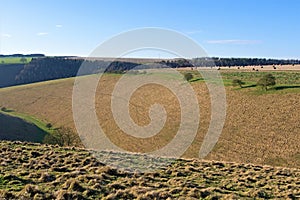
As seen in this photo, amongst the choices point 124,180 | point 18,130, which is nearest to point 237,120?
point 18,130

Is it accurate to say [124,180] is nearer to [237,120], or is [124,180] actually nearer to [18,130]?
[237,120]

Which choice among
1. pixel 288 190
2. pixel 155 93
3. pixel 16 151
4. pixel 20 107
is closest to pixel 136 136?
pixel 155 93

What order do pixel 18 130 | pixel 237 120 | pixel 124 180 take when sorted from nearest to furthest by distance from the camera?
pixel 124 180 → pixel 237 120 → pixel 18 130

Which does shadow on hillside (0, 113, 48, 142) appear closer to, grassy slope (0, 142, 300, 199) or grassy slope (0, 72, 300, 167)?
grassy slope (0, 72, 300, 167)

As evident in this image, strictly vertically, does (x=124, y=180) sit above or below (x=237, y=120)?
above

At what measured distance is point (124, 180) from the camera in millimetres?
16750

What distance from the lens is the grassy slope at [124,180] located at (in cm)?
1427

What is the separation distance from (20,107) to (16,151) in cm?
8566

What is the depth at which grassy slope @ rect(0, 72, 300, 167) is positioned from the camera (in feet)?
170

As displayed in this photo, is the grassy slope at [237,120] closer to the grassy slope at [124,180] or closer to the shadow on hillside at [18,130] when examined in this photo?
the shadow on hillside at [18,130]

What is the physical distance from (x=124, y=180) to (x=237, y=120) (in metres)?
52.7

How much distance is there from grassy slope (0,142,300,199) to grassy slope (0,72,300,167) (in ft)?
93.6

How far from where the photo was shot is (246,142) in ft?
185

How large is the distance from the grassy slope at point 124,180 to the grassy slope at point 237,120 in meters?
28.5
